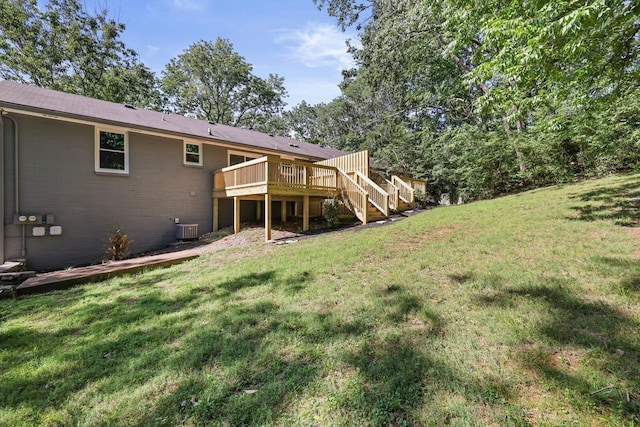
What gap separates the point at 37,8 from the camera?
611 inches

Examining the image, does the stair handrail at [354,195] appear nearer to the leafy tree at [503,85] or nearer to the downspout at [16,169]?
the leafy tree at [503,85]

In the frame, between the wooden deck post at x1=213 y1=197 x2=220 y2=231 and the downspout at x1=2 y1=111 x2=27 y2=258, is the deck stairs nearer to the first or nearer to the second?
the wooden deck post at x1=213 y1=197 x2=220 y2=231

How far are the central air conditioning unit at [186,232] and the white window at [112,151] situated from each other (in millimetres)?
2461

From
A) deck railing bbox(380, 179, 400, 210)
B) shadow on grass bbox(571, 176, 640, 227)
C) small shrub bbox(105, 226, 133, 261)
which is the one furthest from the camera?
deck railing bbox(380, 179, 400, 210)

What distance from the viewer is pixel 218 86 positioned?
24.2 meters

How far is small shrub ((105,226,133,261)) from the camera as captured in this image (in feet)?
26.6

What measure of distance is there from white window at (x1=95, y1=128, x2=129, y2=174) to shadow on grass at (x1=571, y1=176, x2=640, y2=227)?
12.4 meters

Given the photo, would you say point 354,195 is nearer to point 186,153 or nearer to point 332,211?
point 332,211

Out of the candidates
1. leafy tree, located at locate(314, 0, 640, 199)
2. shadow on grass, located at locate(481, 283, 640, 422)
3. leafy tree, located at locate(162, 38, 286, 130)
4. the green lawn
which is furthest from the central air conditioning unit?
leafy tree, located at locate(162, 38, 286, 130)

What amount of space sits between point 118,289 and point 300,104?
116 feet

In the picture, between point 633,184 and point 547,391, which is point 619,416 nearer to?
point 547,391

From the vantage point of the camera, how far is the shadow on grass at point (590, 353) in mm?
1842

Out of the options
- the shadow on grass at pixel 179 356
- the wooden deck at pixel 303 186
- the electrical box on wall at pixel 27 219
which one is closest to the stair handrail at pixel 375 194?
the wooden deck at pixel 303 186

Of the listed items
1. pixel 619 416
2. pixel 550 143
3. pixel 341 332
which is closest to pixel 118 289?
pixel 341 332
